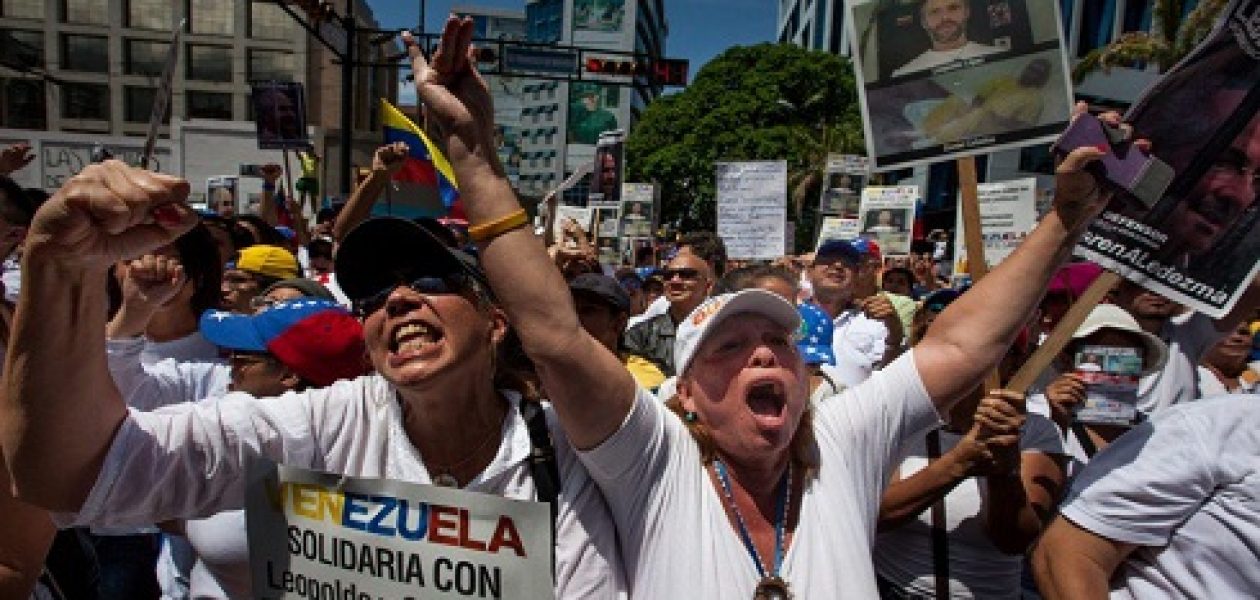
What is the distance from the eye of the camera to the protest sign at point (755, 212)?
26.4ft

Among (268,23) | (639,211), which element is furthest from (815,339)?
(268,23)

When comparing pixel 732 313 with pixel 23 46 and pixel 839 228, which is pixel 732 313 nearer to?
pixel 839 228

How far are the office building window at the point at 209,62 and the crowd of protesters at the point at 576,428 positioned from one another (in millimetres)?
53140

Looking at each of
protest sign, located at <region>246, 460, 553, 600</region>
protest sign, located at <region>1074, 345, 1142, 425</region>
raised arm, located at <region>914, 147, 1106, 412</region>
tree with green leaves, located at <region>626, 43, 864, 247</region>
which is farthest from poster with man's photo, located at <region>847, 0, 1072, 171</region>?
tree with green leaves, located at <region>626, 43, 864, 247</region>

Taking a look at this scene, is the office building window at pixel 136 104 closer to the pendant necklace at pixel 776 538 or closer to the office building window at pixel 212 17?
the office building window at pixel 212 17

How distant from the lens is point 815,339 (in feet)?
11.8

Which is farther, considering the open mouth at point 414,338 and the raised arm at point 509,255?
the open mouth at point 414,338

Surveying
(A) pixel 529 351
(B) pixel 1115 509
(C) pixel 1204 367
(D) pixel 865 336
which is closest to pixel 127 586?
(A) pixel 529 351

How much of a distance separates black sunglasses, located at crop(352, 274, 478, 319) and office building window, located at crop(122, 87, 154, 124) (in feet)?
179

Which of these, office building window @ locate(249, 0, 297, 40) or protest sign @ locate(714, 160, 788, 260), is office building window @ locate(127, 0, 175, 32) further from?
protest sign @ locate(714, 160, 788, 260)

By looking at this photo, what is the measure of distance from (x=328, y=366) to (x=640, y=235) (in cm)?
928

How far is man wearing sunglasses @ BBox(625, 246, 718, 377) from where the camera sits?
4.85 metres

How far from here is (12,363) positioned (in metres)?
1.45

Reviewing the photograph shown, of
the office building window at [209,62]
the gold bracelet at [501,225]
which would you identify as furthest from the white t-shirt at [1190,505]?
the office building window at [209,62]
